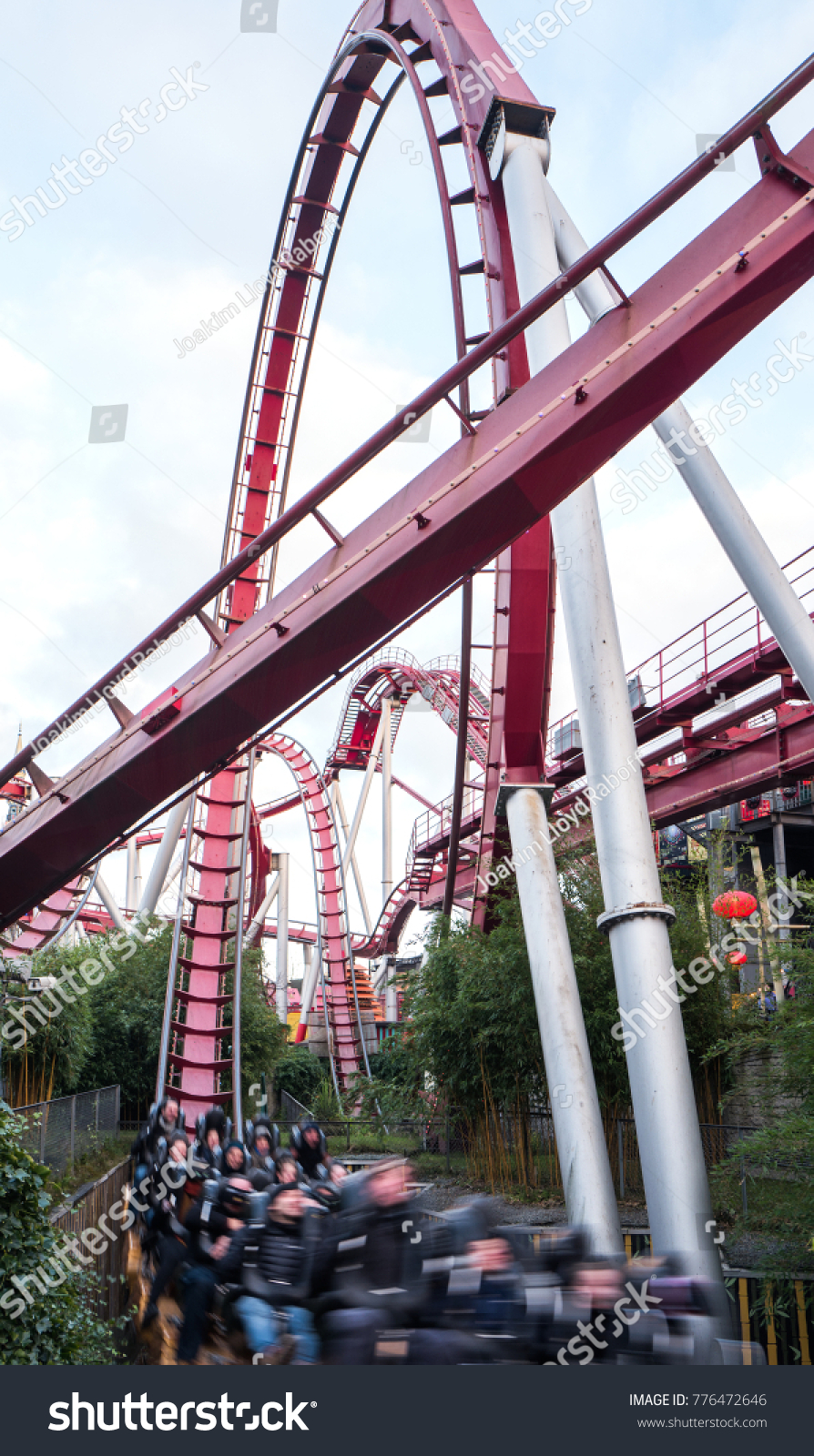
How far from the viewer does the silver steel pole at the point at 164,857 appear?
1391 cm

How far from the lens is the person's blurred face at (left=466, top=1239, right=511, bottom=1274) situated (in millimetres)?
3762

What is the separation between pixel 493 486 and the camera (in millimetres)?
4445

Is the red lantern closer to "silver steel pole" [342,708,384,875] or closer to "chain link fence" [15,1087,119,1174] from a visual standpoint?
"chain link fence" [15,1087,119,1174]

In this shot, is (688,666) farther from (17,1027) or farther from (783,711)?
(17,1027)

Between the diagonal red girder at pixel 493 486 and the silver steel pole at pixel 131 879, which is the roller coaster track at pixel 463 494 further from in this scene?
the silver steel pole at pixel 131 879

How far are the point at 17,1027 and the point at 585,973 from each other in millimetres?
4755

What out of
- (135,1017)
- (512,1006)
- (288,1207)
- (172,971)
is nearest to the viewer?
(288,1207)

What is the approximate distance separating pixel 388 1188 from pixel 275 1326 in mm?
748

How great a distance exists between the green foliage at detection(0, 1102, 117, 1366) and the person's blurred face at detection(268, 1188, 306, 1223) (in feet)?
2.92

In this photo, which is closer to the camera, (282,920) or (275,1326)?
(275,1326)

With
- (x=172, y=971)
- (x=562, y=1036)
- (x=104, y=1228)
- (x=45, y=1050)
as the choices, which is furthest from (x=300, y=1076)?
(x=562, y=1036)

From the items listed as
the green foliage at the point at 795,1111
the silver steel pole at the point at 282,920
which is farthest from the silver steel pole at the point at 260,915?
the green foliage at the point at 795,1111

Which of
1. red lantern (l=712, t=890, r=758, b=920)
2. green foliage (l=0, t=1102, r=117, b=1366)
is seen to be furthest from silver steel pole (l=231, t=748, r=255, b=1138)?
red lantern (l=712, t=890, r=758, b=920)

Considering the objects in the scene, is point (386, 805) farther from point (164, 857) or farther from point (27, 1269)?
point (27, 1269)
